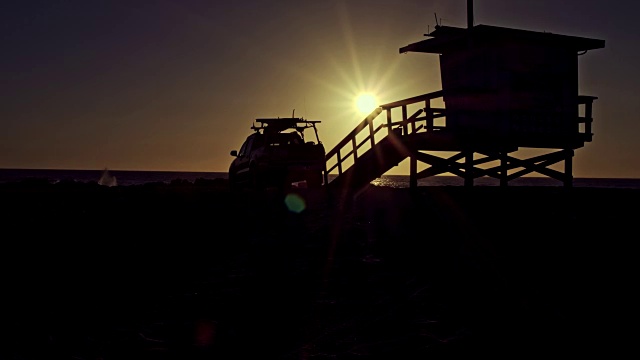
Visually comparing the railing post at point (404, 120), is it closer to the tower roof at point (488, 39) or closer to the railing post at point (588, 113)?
the tower roof at point (488, 39)

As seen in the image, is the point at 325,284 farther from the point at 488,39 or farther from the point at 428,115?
the point at 488,39

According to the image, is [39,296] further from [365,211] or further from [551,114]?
[551,114]

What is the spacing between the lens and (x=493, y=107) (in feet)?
61.4

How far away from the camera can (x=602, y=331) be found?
4852mm

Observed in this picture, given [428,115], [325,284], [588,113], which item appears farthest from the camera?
[588,113]

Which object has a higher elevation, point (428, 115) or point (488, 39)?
point (488, 39)

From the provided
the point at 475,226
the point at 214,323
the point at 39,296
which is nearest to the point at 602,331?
the point at 214,323

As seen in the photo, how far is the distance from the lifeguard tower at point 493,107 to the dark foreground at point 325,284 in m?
5.64

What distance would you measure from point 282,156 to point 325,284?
49.7 feet

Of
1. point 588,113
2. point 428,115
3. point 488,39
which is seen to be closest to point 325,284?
point 428,115

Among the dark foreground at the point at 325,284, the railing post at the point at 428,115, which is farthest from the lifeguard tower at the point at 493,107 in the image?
the dark foreground at the point at 325,284

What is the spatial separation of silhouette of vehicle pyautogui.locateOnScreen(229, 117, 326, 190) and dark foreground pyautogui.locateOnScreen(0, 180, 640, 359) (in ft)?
28.1

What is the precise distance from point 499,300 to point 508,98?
13719 mm

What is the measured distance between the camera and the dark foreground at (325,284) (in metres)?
4.70
